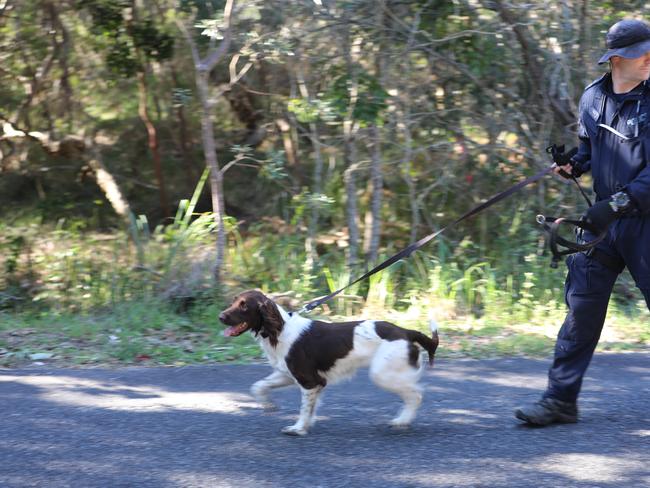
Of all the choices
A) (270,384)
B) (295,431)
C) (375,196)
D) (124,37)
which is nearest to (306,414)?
(295,431)

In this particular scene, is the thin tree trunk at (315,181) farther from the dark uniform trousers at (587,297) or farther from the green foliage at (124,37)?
the dark uniform trousers at (587,297)

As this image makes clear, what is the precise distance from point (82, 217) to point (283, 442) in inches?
327

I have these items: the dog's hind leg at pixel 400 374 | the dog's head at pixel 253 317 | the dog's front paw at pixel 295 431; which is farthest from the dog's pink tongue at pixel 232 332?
the dog's hind leg at pixel 400 374

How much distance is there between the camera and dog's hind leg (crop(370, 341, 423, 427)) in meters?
4.45

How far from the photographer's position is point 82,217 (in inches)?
464

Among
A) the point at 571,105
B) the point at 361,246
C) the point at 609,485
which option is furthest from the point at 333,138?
the point at 609,485

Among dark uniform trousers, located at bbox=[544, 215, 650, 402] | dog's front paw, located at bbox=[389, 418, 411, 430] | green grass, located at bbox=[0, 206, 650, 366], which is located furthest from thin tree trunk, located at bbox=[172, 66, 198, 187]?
dark uniform trousers, located at bbox=[544, 215, 650, 402]

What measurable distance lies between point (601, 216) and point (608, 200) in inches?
3.5

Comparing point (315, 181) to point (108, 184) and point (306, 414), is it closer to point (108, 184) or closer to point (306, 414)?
point (108, 184)

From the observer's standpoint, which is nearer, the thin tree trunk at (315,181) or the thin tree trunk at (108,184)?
the thin tree trunk at (315,181)

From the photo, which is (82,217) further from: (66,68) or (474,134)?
(474,134)

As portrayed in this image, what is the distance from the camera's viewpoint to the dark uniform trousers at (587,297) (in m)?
4.26

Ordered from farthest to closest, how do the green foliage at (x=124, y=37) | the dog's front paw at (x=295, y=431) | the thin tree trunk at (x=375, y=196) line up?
the green foliage at (x=124, y=37) < the thin tree trunk at (x=375, y=196) < the dog's front paw at (x=295, y=431)

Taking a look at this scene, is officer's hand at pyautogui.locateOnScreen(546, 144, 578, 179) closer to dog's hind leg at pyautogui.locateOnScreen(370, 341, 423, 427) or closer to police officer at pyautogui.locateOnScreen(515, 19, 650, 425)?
police officer at pyautogui.locateOnScreen(515, 19, 650, 425)
